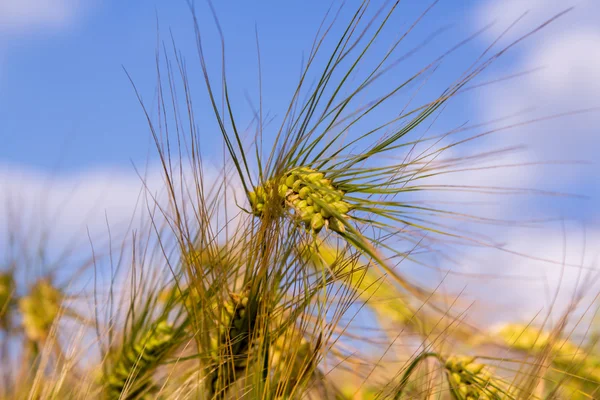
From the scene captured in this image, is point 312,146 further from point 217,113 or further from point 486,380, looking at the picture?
point 486,380

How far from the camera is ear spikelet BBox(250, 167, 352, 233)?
0.72 metres

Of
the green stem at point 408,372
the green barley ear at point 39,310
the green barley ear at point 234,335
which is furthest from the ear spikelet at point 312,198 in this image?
the green barley ear at point 39,310

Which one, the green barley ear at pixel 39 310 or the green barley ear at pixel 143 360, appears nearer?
the green barley ear at pixel 143 360

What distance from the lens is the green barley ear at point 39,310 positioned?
1377 mm

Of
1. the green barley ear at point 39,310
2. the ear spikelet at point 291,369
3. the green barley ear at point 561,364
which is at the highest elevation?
the green barley ear at point 561,364

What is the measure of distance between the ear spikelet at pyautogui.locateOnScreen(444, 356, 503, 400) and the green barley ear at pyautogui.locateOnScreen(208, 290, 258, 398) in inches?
11.4

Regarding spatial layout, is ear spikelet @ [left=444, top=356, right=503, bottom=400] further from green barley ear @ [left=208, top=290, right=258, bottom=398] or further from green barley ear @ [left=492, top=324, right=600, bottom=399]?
green barley ear @ [left=208, top=290, right=258, bottom=398]

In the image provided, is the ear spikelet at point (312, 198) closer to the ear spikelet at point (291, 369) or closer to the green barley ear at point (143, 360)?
the ear spikelet at point (291, 369)

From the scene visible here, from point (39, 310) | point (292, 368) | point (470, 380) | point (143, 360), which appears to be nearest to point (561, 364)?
point (470, 380)

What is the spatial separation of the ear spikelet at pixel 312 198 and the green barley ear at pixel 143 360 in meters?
0.35

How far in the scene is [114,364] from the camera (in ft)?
3.46

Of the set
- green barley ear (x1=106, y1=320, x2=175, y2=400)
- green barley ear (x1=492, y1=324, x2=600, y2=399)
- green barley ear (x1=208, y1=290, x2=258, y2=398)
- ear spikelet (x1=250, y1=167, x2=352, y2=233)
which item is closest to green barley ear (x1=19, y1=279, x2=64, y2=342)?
green barley ear (x1=106, y1=320, x2=175, y2=400)

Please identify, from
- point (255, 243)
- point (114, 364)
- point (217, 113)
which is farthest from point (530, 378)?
point (114, 364)

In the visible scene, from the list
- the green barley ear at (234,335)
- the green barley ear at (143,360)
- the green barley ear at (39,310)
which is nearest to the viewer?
the green barley ear at (234,335)
